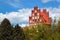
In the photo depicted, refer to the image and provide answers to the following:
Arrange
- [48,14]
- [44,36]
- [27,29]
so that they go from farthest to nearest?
[48,14] < [27,29] < [44,36]

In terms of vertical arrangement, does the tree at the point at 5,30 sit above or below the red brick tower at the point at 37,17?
below

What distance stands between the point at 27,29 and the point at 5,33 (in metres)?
6.99

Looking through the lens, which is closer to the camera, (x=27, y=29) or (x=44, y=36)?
(x=44, y=36)

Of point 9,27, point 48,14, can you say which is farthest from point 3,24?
point 48,14

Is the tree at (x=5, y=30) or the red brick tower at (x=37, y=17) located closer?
the tree at (x=5, y=30)

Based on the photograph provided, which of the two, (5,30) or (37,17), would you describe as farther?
(37,17)

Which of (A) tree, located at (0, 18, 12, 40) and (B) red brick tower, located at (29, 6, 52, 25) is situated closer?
(A) tree, located at (0, 18, 12, 40)

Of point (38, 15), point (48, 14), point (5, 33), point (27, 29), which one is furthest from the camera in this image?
point (38, 15)

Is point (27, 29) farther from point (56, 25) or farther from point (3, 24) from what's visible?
point (3, 24)

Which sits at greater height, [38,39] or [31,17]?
[31,17]

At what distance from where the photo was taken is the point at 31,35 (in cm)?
2666

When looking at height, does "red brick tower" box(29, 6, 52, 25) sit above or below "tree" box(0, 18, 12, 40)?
above

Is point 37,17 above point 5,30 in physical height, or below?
above

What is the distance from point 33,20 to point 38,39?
16.6 metres
